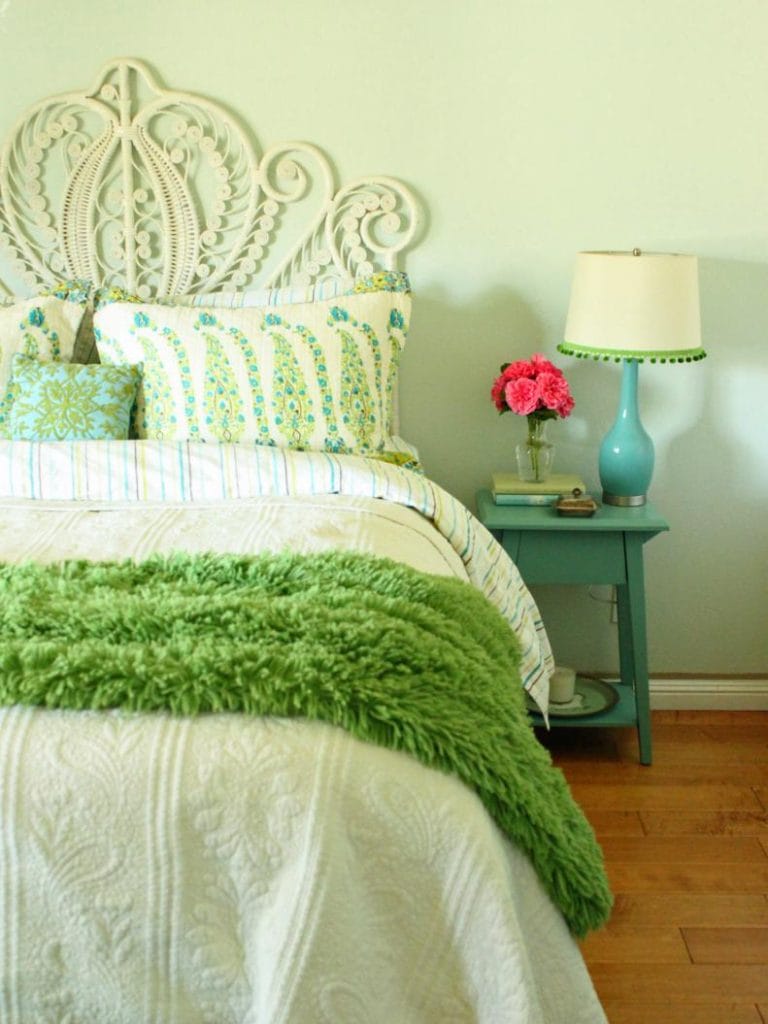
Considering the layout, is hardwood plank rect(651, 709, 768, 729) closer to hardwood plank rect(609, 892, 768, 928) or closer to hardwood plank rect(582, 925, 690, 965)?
hardwood plank rect(609, 892, 768, 928)

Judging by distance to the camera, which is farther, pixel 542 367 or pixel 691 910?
pixel 542 367

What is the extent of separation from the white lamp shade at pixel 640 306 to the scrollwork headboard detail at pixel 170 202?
0.51 m

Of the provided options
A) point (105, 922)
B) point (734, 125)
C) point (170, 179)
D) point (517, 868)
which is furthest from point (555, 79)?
point (105, 922)

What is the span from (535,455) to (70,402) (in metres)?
1.05

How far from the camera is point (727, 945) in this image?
2.11 m

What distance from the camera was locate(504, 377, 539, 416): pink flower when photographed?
2.77m

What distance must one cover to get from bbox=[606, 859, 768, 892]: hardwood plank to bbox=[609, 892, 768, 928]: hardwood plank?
0.02 metres

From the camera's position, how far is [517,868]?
4.88 feet

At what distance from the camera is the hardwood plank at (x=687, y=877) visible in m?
2.29

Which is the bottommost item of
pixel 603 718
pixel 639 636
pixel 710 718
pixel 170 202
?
pixel 710 718

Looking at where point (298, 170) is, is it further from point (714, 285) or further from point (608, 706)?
point (608, 706)

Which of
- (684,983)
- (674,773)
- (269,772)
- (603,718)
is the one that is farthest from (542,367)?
(269,772)

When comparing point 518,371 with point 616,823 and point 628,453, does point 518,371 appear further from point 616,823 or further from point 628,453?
point 616,823

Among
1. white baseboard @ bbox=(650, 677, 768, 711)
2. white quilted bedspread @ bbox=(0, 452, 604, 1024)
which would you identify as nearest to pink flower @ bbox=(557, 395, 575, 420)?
white baseboard @ bbox=(650, 677, 768, 711)
